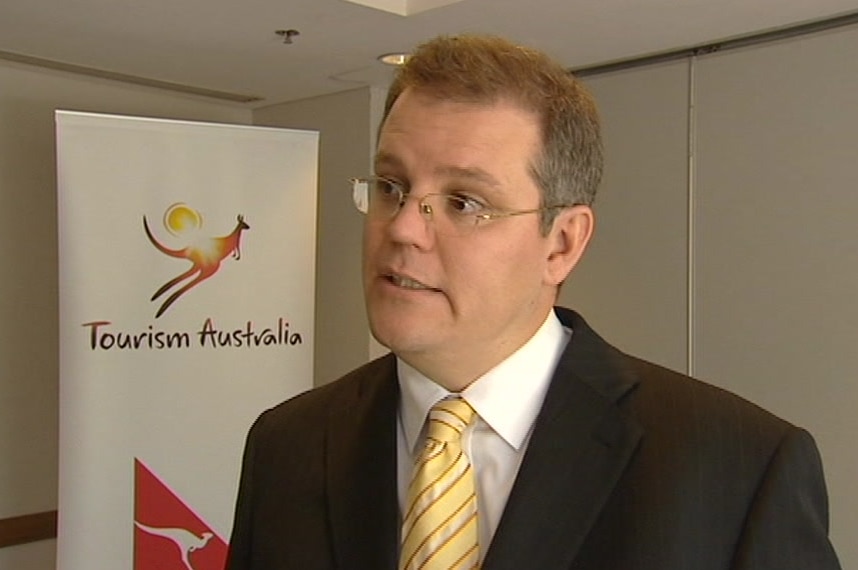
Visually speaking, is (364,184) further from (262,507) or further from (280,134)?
(280,134)

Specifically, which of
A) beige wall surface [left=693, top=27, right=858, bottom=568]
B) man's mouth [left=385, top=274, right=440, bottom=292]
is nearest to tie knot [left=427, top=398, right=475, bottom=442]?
man's mouth [left=385, top=274, right=440, bottom=292]

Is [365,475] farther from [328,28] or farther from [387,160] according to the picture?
[328,28]

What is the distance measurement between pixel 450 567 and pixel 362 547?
13 centimetres

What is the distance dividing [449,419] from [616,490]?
0.21 m

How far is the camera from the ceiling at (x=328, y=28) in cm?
281

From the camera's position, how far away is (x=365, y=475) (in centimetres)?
125

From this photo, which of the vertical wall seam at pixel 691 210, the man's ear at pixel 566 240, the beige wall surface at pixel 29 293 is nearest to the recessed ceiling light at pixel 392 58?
the vertical wall seam at pixel 691 210

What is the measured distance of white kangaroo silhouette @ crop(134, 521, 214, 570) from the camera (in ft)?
10.8

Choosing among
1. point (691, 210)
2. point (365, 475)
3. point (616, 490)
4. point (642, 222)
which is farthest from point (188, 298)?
point (616, 490)

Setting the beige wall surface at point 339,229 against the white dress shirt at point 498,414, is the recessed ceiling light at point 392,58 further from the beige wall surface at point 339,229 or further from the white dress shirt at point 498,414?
the white dress shirt at point 498,414

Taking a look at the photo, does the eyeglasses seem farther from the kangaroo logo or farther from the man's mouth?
the kangaroo logo

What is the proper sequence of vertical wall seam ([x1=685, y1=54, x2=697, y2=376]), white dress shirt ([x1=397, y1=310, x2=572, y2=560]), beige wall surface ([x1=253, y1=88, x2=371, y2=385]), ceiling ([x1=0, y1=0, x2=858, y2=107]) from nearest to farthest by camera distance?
white dress shirt ([x1=397, y1=310, x2=572, y2=560])
ceiling ([x1=0, y1=0, x2=858, y2=107])
vertical wall seam ([x1=685, y1=54, x2=697, y2=376])
beige wall surface ([x1=253, y1=88, x2=371, y2=385])

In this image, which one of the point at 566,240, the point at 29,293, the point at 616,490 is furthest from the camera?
the point at 29,293

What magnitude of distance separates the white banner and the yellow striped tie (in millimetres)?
2293
